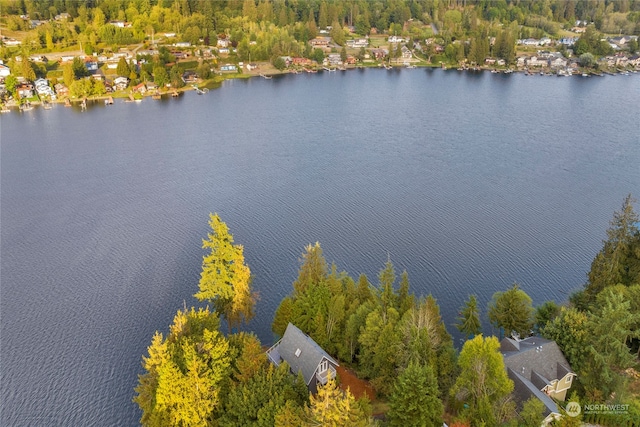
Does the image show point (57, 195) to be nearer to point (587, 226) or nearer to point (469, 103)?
point (587, 226)

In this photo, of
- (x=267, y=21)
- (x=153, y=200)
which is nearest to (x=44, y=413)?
(x=153, y=200)

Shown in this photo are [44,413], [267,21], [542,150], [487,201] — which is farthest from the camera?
[267,21]

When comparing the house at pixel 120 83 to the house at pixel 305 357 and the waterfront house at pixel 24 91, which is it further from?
the house at pixel 305 357

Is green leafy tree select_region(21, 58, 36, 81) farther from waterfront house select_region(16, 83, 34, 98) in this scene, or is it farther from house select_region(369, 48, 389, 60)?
house select_region(369, 48, 389, 60)

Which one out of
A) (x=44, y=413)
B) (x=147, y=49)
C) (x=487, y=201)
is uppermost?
(x=147, y=49)

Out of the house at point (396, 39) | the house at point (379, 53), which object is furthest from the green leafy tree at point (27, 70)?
the house at point (396, 39)

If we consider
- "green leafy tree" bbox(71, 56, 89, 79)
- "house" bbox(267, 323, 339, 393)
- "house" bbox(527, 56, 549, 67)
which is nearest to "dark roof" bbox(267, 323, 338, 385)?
"house" bbox(267, 323, 339, 393)
